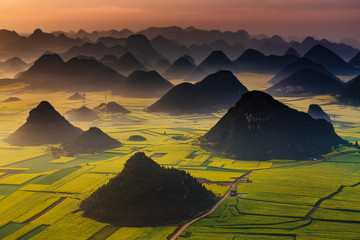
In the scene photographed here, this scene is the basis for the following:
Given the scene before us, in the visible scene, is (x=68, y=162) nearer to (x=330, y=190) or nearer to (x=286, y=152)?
(x=286, y=152)

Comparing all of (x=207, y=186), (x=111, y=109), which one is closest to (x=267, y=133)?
(x=207, y=186)

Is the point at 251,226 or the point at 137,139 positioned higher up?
the point at 137,139

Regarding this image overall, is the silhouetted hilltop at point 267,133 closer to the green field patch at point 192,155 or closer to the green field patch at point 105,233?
the green field patch at point 192,155

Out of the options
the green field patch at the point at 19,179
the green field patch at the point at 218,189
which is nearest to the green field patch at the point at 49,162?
the green field patch at the point at 19,179

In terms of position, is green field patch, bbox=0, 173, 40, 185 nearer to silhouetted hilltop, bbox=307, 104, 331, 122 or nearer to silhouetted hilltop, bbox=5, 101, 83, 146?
silhouetted hilltop, bbox=5, 101, 83, 146

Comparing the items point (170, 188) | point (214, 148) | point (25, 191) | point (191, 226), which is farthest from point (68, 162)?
point (191, 226)

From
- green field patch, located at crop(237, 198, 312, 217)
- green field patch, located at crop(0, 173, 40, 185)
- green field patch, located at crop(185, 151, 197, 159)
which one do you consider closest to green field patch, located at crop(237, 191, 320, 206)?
green field patch, located at crop(237, 198, 312, 217)
